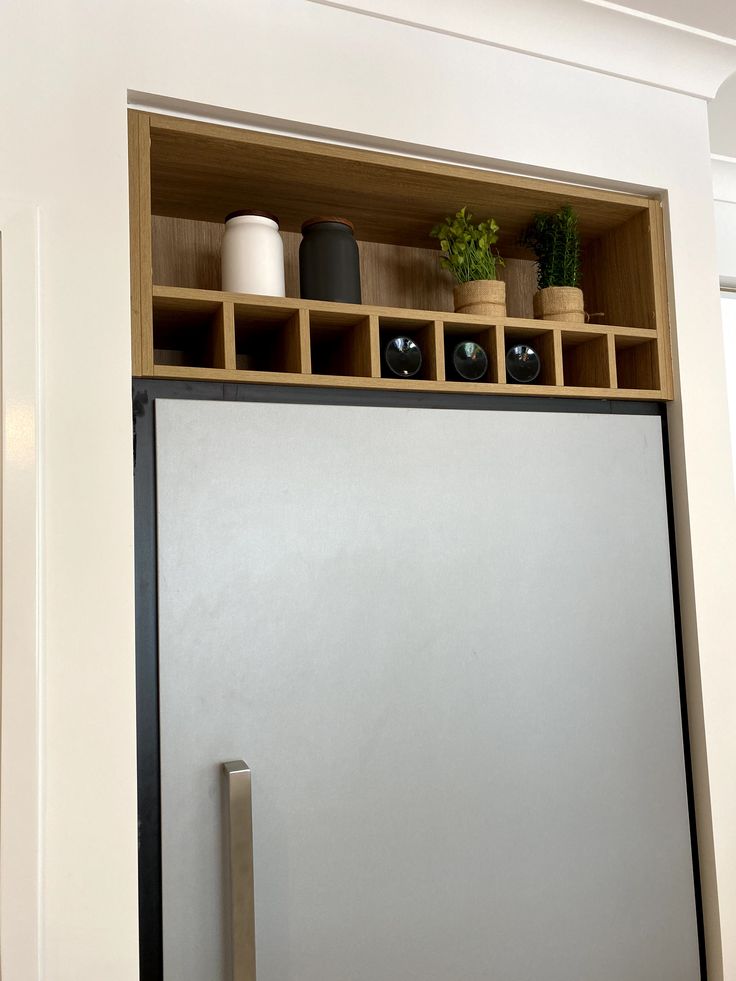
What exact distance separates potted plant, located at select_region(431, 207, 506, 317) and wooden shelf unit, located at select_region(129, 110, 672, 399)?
0.04 meters

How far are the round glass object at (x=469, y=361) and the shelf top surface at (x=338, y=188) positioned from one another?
29 centimetres

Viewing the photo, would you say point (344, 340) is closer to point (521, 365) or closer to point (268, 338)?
point (268, 338)

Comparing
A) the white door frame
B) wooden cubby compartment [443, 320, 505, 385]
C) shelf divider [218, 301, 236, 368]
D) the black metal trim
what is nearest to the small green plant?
wooden cubby compartment [443, 320, 505, 385]

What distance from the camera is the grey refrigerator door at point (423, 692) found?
111cm

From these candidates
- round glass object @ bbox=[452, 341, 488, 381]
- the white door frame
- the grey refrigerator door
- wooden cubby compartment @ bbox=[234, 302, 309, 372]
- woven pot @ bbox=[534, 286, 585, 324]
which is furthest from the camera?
woven pot @ bbox=[534, 286, 585, 324]

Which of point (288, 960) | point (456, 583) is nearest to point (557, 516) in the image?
point (456, 583)

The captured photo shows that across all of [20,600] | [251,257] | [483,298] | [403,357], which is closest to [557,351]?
[483,298]

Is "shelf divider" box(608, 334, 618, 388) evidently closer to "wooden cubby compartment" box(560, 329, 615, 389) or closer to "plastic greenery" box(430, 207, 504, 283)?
"wooden cubby compartment" box(560, 329, 615, 389)

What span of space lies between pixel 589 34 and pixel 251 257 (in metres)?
0.73

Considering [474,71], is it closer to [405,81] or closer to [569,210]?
[405,81]

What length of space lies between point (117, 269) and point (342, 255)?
392mm

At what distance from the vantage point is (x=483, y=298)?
140 cm

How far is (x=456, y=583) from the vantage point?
1.27 metres

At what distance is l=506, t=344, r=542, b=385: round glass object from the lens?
54.8 inches
